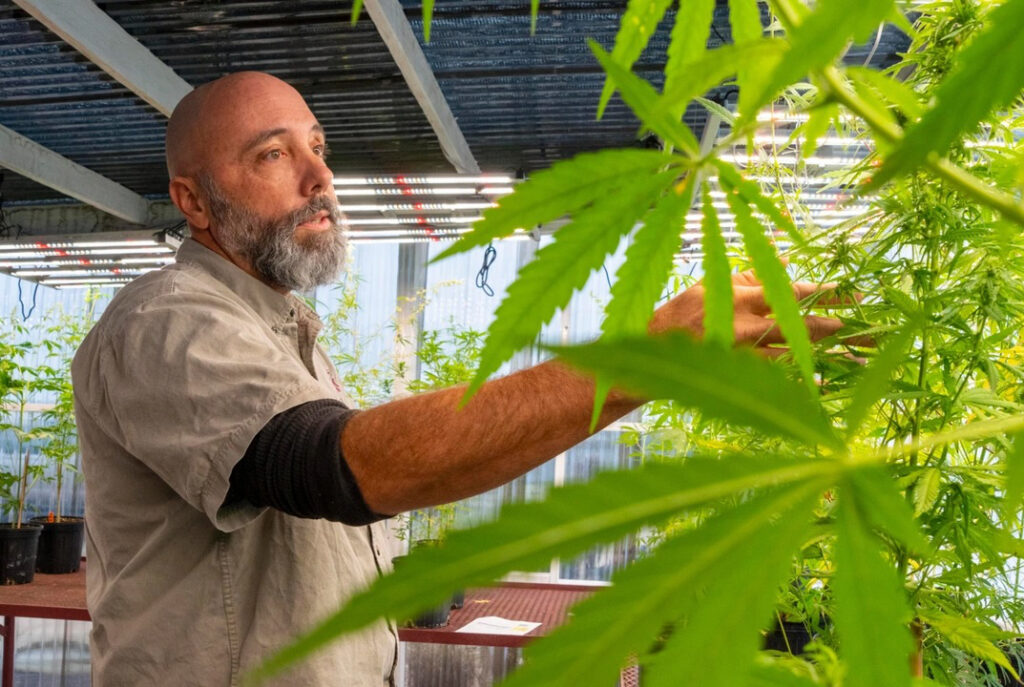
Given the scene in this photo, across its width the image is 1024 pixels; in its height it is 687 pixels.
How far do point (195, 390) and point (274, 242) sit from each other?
528 millimetres

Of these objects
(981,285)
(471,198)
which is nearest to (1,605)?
(471,198)

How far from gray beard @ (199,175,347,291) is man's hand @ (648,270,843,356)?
0.99m

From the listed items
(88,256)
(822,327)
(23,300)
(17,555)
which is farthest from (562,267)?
(23,300)

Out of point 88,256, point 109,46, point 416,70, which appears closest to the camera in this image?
point 109,46

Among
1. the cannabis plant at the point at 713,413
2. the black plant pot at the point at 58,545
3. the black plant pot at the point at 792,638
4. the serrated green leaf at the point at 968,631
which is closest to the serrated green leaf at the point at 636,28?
the cannabis plant at the point at 713,413

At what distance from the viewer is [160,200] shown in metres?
6.21

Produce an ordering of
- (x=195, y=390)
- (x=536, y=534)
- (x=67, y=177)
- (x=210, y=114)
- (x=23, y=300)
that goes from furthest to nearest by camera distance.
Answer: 1. (x=23, y=300)
2. (x=67, y=177)
3. (x=210, y=114)
4. (x=195, y=390)
5. (x=536, y=534)

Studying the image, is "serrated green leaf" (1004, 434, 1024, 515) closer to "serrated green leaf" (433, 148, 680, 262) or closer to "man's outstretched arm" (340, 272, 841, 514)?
"serrated green leaf" (433, 148, 680, 262)

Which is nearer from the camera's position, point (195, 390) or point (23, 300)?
point (195, 390)

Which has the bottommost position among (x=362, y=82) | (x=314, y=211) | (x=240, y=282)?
(x=240, y=282)

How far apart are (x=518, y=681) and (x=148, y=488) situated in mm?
1258

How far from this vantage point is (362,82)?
4.11m

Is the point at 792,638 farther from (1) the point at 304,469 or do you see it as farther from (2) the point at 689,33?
(2) the point at 689,33

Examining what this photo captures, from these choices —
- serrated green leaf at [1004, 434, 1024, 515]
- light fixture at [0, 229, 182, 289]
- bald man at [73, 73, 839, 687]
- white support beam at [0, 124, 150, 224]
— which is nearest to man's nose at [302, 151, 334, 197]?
bald man at [73, 73, 839, 687]
